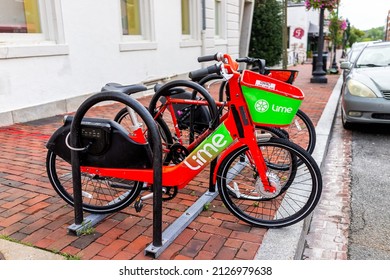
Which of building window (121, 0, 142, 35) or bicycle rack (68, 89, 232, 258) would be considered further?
building window (121, 0, 142, 35)

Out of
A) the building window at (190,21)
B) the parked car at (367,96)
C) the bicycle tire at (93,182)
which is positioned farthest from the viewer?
the building window at (190,21)

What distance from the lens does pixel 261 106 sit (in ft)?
8.91

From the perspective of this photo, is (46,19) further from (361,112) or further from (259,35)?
(259,35)

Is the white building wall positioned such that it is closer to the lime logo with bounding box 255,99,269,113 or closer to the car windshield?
the lime logo with bounding box 255,99,269,113

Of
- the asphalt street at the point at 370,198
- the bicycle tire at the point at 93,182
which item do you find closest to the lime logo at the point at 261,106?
the bicycle tire at the point at 93,182

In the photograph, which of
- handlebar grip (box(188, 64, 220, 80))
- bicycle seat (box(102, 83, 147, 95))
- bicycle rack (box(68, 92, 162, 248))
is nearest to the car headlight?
handlebar grip (box(188, 64, 220, 80))

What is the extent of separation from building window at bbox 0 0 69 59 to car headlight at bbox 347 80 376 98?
508 cm

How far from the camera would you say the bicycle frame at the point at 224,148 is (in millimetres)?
2805

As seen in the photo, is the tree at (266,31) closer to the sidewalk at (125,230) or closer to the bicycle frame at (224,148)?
the sidewalk at (125,230)

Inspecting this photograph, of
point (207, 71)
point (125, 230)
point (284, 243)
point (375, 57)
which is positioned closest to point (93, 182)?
point (125, 230)

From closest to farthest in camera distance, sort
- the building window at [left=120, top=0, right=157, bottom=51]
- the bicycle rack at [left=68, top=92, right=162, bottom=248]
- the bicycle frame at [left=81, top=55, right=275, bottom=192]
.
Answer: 1. the bicycle rack at [left=68, top=92, right=162, bottom=248]
2. the bicycle frame at [left=81, top=55, right=275, bottom=192]
3. the building window at [left=120, top=0, right=157, bottom=51]

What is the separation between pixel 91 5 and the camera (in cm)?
737

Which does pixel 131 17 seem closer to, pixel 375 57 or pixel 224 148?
pixel 375 57

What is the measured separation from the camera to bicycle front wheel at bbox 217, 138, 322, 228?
287 centimetres
